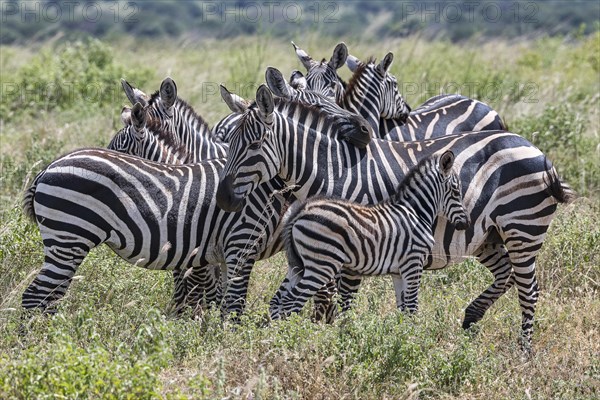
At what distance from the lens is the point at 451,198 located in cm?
773

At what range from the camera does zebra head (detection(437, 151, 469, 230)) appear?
303 inches

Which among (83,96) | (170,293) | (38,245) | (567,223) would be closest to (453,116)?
(567,223)

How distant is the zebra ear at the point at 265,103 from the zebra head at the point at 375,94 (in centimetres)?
256

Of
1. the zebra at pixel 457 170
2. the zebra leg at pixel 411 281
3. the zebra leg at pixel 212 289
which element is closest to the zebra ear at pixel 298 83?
the zebra at pixel 457 170

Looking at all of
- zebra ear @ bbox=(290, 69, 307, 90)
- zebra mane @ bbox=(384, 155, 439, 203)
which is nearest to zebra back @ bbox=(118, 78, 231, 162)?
zebra ear @ bbox=(290, 69, 307, 90)

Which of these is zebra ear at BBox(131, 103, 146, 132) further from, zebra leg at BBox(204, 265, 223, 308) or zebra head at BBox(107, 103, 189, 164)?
zebra leg at BBox(204, 265, 223, 308)

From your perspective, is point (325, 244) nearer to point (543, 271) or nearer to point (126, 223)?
point (126, 223)

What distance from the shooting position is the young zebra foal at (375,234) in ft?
23.1

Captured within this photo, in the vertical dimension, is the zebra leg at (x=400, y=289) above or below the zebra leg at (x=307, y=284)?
below

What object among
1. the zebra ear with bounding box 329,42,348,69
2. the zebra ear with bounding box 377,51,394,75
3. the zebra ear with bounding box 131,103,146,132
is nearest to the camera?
the zebra ear with bounding box 131,103,146,132

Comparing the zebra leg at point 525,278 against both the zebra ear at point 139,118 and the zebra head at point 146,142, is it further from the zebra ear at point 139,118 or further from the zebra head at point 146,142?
the zebra ear at point 139,118

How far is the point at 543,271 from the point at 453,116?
192 centimetres

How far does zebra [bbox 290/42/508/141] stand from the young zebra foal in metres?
2.11

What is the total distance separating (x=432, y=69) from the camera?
18172 millimetres
